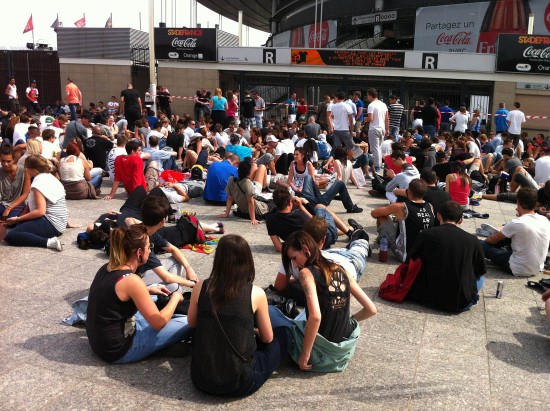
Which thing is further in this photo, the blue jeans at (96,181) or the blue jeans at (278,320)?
the blue jeans at (96,181)

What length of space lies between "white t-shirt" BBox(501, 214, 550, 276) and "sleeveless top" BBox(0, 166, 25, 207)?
686cm

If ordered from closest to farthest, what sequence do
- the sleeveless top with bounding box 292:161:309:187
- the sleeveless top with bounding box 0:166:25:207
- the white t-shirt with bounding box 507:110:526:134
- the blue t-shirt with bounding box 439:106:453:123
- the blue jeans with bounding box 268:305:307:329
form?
→ the blue jeans with bounding box 268:305:307:329 < the sleeveless top with bounding box 0:166:25:207 < the sleeveless top with bounding box 292:161:309:187 < the white t-shirt with bounding box 507:110:526:134 < the blue t-shirt with bounding box 439:106:453:123

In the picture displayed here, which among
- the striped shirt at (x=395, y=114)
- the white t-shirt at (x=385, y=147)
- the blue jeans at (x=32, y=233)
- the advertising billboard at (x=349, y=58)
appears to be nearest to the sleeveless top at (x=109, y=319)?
the blue jeans at (x=32, y=233)

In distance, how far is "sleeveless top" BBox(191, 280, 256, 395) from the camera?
13.0 feet

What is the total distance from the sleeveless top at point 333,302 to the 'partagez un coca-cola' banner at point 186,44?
23.9 metres

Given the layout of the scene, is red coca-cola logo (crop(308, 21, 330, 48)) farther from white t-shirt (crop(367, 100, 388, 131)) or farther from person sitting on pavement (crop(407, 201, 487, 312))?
person sitting on pavement (crop(407, 201, 487, 312))

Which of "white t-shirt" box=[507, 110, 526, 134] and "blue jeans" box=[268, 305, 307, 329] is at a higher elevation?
"white t-shirt" box=[507, 110, 526, 134]

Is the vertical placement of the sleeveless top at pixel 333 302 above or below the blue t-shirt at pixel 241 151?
below

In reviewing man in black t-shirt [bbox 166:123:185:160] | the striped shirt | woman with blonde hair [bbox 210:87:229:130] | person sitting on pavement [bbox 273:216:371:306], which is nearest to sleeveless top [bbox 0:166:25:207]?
person sitting on pavement [bbox 273:216:371:306]

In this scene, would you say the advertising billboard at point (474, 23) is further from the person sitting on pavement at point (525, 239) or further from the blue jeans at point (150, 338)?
the blue jeans at point (150, 338)

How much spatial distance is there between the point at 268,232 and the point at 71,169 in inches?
183

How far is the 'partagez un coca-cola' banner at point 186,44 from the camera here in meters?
26.8

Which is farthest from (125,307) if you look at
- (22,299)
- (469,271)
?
(469,271)

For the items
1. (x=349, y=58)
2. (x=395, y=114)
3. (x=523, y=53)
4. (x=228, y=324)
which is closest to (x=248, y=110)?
(x=349, y=58)
